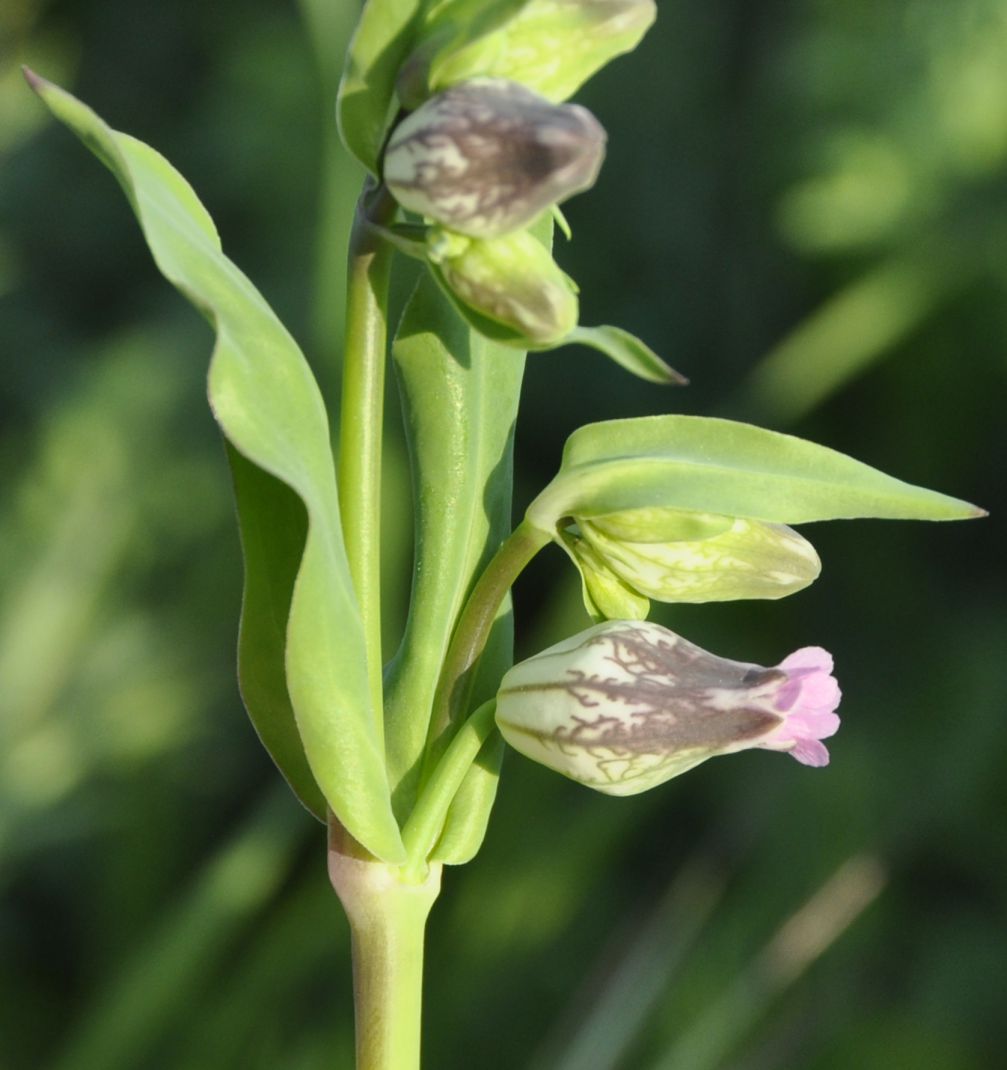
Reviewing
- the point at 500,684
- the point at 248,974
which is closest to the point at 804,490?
the point at 500,684

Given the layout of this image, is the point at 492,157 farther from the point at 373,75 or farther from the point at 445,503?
the point at 445,503

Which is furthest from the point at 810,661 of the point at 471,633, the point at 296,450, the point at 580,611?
the point at 580,611

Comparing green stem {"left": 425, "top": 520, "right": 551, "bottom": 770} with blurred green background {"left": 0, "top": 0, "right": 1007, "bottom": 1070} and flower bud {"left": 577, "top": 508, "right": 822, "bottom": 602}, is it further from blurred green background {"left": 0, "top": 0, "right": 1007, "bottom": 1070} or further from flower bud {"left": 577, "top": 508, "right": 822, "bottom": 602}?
blurred green background {"left": 0, "top": 0, "right": 1007, "bottom": 1070}

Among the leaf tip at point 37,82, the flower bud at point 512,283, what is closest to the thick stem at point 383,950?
the flower bud at point 512,283

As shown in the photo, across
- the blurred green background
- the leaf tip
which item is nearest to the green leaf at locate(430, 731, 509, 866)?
the leaf tip

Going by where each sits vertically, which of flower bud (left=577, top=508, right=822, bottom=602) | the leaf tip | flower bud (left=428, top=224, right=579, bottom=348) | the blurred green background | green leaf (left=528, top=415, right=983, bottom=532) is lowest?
the blurred green background

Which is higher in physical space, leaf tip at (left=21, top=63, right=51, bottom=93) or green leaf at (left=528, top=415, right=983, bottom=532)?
leaf tip at (left=21, top=63, right=51, bottom=93)
